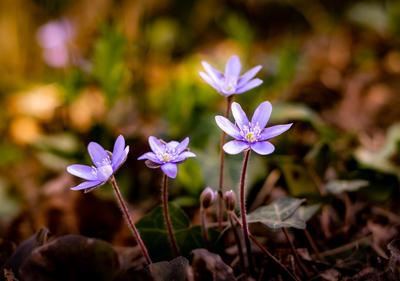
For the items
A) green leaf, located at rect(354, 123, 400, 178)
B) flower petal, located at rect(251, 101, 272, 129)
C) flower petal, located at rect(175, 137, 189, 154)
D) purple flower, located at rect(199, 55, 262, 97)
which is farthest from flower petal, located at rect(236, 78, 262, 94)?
green leaf, located at rect(354, 123, 400, 178)

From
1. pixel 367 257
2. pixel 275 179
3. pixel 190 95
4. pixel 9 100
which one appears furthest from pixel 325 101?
pixel 9 100

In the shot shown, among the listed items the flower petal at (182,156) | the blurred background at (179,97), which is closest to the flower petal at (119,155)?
the flower petal at (182,156)

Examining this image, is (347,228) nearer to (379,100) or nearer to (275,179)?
(275,179)

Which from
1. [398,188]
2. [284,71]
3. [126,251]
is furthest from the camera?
[284,71]

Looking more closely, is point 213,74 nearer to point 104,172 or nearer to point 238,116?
point 238,116

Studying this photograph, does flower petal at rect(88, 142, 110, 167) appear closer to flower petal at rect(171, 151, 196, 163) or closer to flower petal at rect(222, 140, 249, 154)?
flower petal at rect(171, 151, 196, 163)

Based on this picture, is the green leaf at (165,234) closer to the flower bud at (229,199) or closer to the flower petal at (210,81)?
the flower bud at (229,199)

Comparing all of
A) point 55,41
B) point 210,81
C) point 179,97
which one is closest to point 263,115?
point 210,81
